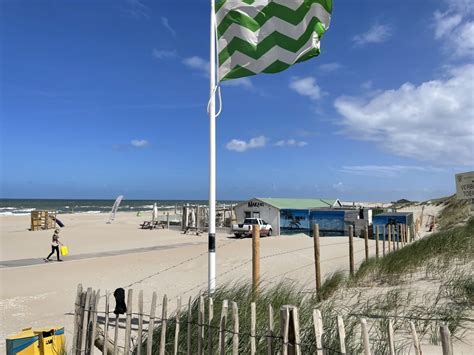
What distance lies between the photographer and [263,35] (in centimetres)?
681

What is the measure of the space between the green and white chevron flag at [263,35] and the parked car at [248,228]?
80.8 ft

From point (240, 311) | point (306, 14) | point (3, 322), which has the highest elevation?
point (306, 14)

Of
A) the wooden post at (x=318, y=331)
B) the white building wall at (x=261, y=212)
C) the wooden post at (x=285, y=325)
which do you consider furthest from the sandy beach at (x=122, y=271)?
the white building wall at (x=261, y=212)

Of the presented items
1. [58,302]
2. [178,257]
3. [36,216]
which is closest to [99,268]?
[178,257]

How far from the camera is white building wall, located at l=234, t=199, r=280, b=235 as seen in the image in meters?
34.1

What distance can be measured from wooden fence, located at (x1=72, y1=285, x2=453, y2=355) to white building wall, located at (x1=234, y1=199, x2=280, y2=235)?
95.2ft

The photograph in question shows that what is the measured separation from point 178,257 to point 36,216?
2521cm

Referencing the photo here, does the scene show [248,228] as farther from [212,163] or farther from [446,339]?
[446,339]

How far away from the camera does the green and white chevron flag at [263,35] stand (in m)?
6.57

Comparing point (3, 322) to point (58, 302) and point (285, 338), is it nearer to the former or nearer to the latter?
point (58, 302)

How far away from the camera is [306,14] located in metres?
6.57

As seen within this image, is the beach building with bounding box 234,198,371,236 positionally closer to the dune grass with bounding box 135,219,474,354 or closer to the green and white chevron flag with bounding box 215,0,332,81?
the dune grass with bounding box 135,219,474,354

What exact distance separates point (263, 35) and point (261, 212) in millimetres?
28479

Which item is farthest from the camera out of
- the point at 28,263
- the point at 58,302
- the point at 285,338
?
the point at 28,263
